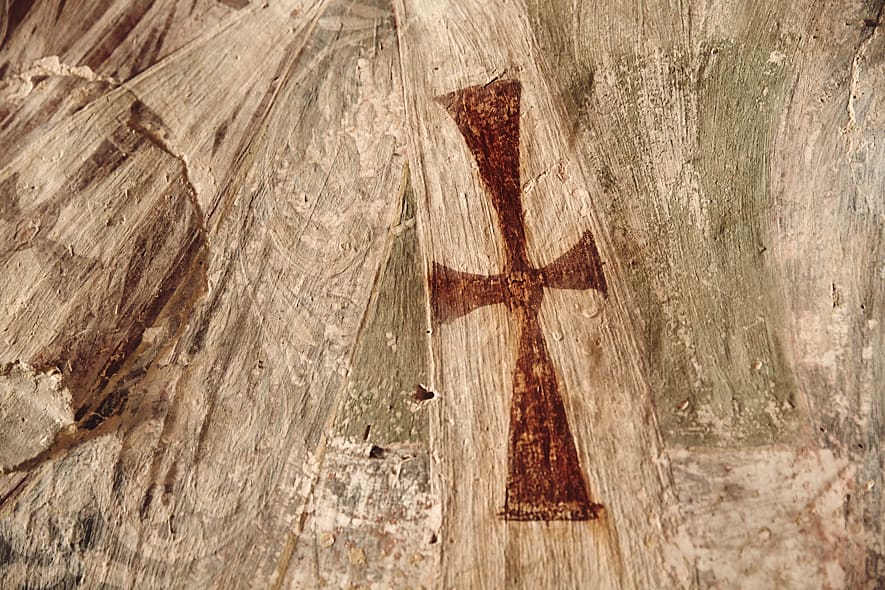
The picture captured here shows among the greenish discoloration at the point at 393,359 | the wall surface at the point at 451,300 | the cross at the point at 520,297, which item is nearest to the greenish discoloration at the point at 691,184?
the wall surface at the point at 451,300

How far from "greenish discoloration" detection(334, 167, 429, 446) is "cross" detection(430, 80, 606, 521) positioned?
54 mm

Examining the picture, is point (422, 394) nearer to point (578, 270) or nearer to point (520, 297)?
point (520, 297)

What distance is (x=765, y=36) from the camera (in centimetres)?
155

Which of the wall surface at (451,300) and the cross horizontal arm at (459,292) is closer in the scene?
the wall surface at (451,300)

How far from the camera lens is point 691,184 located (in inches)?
59.6

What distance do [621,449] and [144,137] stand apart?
1.30 meters

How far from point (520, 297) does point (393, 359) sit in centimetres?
31

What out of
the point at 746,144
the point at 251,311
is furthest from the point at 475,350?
the point at 746,144

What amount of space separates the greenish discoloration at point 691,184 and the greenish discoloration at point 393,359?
1.44ft

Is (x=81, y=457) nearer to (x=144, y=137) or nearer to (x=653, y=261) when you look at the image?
(x=144, y=137)

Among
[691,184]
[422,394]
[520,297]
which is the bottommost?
Answer: [422,394]

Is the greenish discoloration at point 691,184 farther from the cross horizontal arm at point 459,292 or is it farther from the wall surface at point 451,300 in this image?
the cross horizontal arm at point 459,292

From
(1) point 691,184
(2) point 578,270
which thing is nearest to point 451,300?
(2) point 578,270

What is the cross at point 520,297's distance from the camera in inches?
55.7
